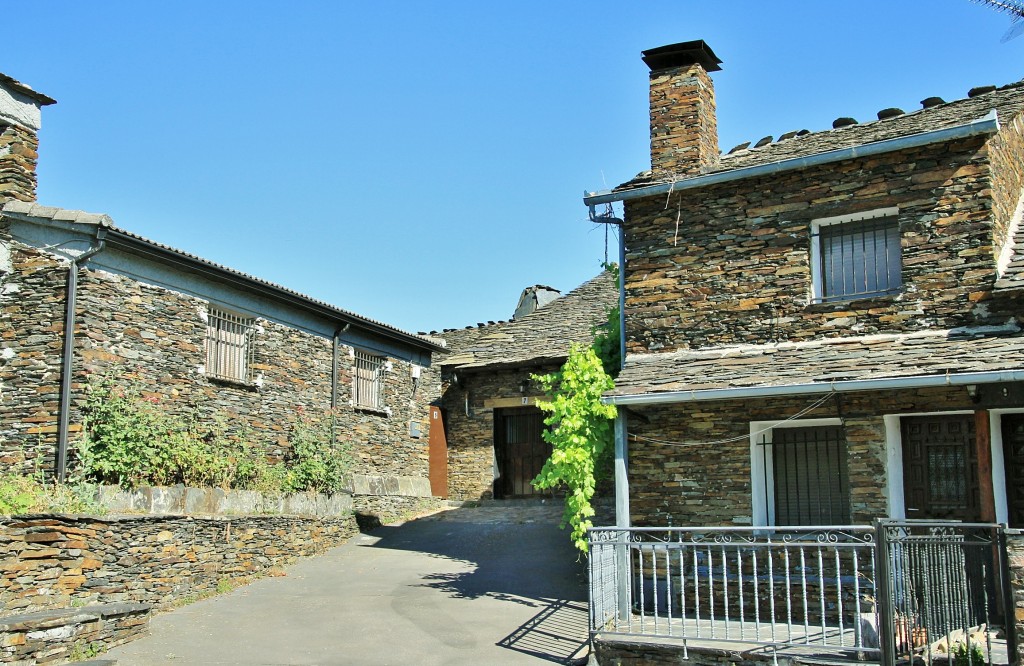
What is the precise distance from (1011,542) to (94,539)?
10357mm

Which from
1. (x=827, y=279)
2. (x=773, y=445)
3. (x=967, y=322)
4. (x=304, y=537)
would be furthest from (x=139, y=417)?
(x=967, y=322)

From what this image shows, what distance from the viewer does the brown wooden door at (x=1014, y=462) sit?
11211mm

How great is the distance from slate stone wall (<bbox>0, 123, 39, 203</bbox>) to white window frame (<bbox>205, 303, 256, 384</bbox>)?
3198 mm

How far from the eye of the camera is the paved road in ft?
37.0

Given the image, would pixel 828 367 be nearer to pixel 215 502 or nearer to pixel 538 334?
pixel 215 502

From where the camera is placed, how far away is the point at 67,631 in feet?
36.0

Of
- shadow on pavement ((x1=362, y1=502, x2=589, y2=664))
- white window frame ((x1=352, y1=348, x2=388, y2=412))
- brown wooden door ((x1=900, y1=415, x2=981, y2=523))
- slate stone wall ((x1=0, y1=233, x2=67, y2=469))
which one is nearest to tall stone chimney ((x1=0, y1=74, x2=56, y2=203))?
slate stone wall ((x1=0, y1=233, x2=67, y2=469))

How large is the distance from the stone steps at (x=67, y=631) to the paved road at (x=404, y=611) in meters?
0.23

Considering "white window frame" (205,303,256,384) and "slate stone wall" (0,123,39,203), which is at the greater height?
"slate stone wall" (0,123,39,203)

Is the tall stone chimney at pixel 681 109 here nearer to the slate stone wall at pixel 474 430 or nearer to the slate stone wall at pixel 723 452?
the slate stone wall at pixel 723 452

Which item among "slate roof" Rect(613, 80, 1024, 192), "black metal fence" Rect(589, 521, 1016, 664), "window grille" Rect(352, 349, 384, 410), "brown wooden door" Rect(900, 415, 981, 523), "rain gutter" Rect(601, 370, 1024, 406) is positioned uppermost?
"slate roof" Rect(613, 80, 1024, 192)

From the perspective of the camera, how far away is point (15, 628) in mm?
10508

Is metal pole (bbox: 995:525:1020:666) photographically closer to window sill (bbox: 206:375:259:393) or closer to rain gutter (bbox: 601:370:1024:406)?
rain gutter (bbox: 601:370:1024:406)

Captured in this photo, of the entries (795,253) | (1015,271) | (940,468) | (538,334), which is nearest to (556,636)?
(940,468)
